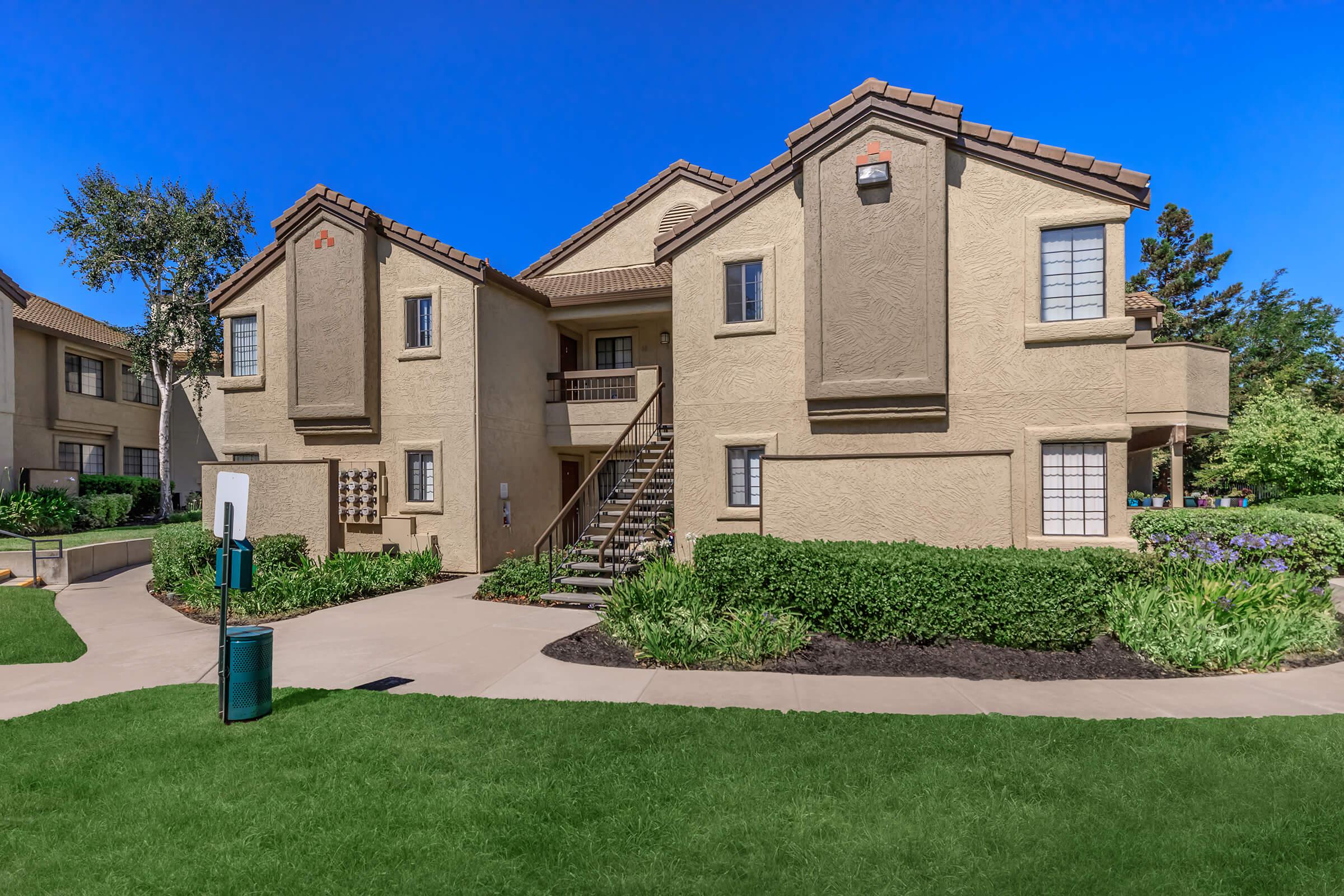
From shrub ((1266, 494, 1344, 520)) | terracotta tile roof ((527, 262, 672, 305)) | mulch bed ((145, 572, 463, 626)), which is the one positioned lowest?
mulch bed ((145, 572, 463, 626))

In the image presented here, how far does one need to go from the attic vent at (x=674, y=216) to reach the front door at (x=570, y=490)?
4.52 metres

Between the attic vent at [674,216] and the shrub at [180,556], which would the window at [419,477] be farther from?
the attic vent at [674,216]

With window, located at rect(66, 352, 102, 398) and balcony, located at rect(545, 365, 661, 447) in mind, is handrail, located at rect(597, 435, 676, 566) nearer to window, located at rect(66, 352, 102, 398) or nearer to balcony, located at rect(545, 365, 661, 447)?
balcony, located at rect(545, 365, 661, 447)

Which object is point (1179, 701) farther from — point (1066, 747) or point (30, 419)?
point (30, 419)

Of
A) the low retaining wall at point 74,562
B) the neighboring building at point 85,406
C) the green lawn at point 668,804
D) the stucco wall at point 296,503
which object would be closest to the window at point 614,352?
the stucco wall at point 296,503

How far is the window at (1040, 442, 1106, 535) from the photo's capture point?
33.8 ft

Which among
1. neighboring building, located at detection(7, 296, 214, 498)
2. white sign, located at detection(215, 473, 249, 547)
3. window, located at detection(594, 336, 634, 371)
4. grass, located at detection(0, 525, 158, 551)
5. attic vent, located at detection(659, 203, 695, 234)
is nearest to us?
white sign, located at detection(215, 473, 249, 547)

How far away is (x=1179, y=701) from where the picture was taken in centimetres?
627

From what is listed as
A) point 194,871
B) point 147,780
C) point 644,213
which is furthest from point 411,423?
point 194,871

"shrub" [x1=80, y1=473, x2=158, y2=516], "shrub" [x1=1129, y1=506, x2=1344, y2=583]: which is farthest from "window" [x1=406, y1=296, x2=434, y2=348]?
"shrub" [x1=80, y1=473, x2=158, y2=516]

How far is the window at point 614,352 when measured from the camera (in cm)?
1814

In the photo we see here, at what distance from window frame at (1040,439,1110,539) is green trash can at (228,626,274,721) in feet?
34.6

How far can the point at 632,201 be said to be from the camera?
64.4 feet

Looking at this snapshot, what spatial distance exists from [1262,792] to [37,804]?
27.1 ft
